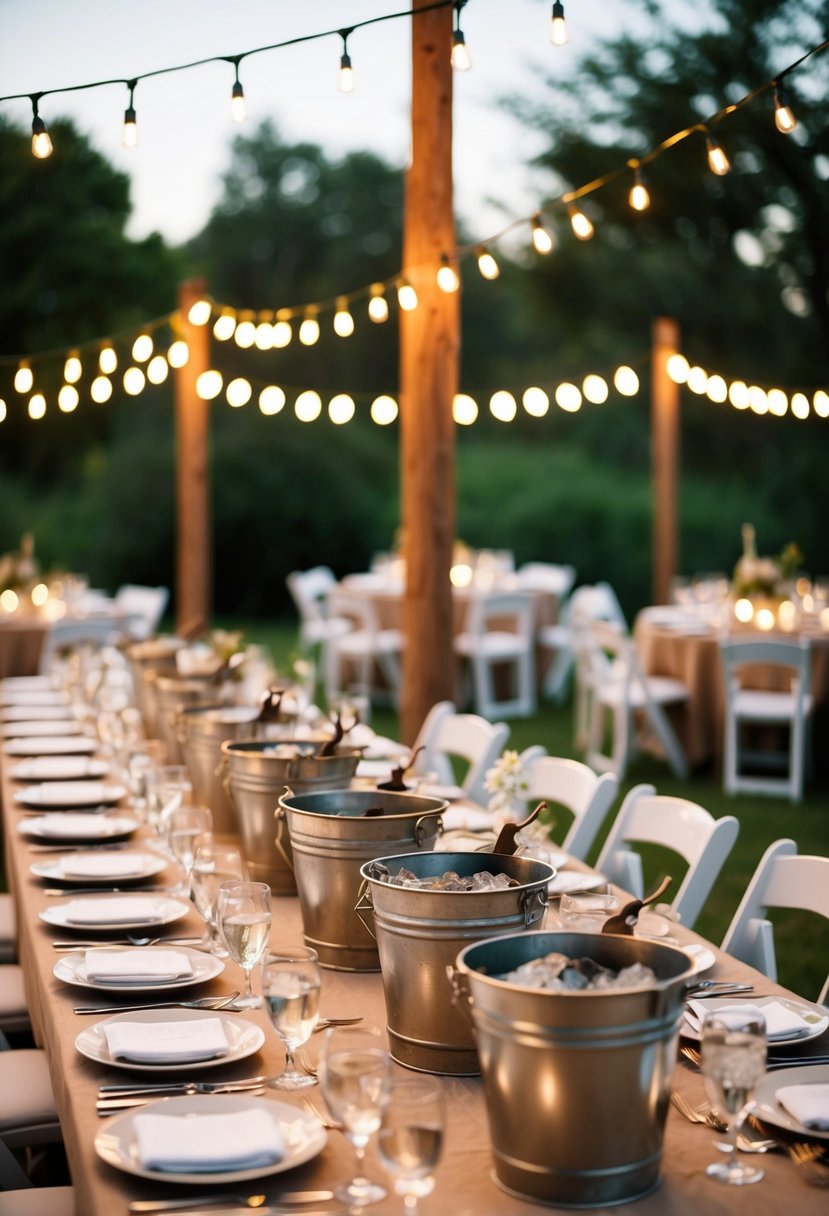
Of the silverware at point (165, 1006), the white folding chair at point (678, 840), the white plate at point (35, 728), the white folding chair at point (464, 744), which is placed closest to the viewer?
the silverware at point (165, 1006)

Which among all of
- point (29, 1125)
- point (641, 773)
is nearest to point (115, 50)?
point (641, 773)

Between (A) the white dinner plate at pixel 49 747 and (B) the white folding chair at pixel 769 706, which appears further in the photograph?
(B) the white folding chair at pixel 769 706

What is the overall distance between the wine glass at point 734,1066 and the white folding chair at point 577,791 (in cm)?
166

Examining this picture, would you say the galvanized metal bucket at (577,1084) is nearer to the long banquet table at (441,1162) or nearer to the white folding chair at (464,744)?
the long banquet table at (441,1162)

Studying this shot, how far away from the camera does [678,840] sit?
3086 millimetres

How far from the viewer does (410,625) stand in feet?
18.0

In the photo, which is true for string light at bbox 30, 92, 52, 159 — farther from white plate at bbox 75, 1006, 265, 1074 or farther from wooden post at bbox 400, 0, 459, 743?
white plate at bbox 75, 1006, 265, 1074

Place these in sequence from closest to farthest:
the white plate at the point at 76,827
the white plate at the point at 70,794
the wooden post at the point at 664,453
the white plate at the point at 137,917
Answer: the white plate at the point at 137,917 → the white plate at the point at 76,827 → the white plate at the point at 70,794 → the wooden post at the point at 664,453

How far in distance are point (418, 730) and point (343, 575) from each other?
1240 cm

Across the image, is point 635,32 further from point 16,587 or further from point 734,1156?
point 734,1156

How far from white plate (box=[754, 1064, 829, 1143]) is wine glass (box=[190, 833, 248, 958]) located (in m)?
0.88

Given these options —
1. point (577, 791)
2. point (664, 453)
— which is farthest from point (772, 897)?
point (664, 453)

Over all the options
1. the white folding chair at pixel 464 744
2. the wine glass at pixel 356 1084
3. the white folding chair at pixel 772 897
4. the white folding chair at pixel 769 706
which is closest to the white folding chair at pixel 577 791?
the white folding chair at pixel 464 744

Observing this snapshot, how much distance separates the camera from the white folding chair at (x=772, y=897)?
255 cm
